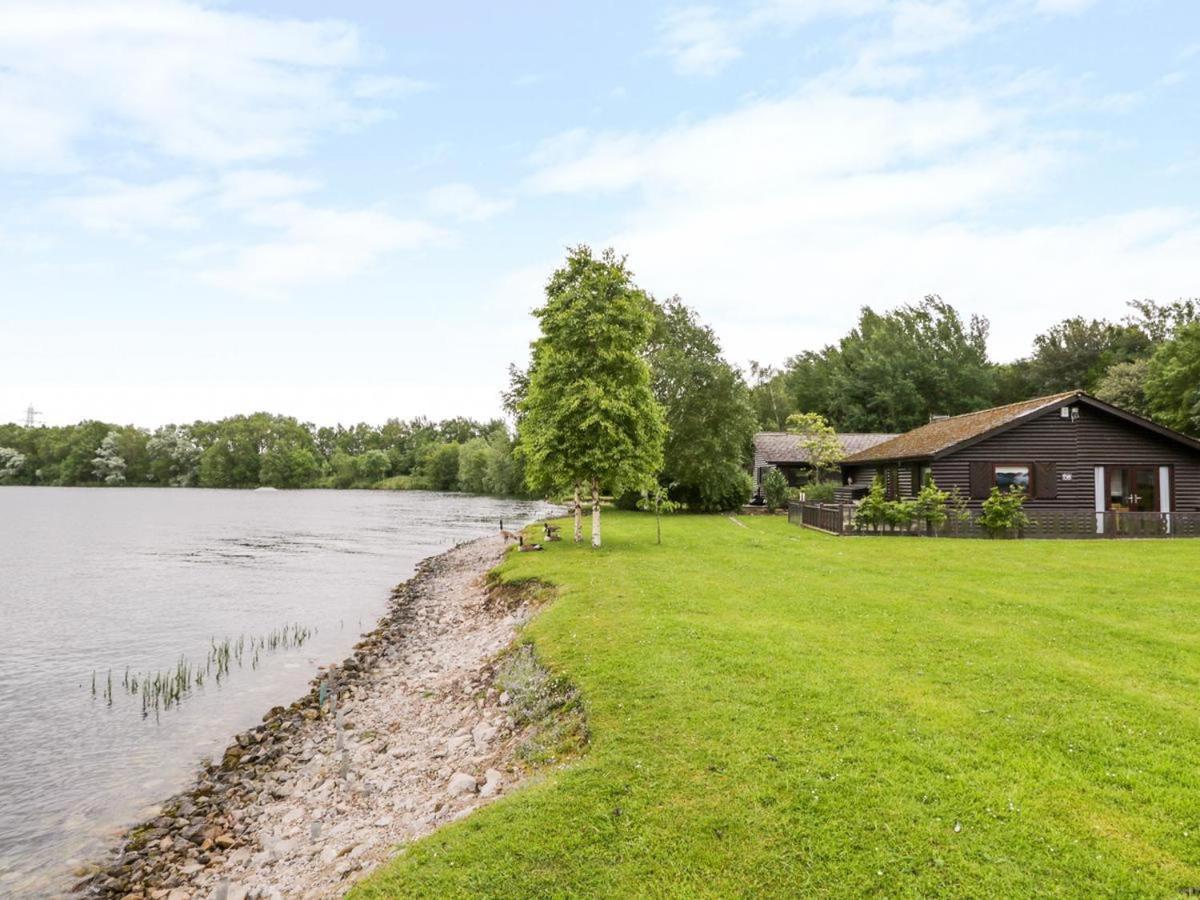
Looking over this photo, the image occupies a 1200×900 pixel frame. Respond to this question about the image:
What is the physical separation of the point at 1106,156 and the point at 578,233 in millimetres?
21405

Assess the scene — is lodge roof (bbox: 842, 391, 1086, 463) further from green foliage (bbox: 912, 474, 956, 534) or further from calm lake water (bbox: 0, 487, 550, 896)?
calm lake water (bbox: 0, 487, 550, 896)

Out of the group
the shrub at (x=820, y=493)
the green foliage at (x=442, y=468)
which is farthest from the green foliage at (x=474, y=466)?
the shrub at (x=820, y=493)

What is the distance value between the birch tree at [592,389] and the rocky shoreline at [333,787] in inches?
432

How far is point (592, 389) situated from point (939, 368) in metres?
60.6

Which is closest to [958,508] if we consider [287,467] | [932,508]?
[932,508]

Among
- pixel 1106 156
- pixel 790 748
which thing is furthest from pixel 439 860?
pixel 1106 156

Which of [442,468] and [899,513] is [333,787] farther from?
[442,468]

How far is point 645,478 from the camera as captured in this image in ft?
84.6

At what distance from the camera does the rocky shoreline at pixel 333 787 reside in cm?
740

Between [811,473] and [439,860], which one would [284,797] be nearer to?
[439,860]

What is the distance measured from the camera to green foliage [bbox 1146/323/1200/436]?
42.8 metres

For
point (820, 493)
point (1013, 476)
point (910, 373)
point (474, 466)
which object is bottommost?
point (820, 493)

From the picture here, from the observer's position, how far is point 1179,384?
44.2m

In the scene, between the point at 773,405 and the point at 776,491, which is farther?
the point at 773,405
